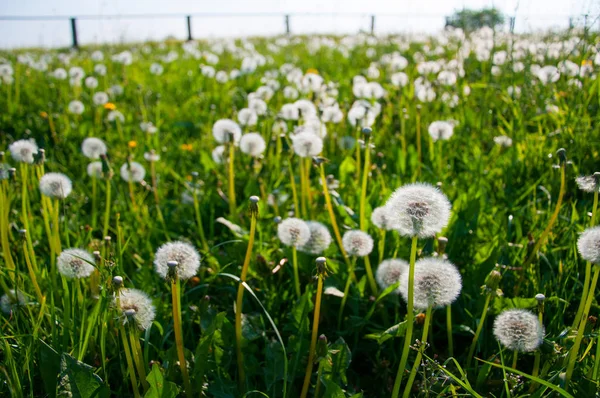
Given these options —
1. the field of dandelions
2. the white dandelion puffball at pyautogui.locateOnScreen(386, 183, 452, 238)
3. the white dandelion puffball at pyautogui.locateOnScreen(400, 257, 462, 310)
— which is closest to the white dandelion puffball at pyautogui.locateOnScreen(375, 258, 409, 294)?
the field of dandelions

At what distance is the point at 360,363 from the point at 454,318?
12.6 inches

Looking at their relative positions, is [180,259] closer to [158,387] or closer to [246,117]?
[158,387]

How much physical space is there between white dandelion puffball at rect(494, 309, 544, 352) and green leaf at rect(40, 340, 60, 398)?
1026mm

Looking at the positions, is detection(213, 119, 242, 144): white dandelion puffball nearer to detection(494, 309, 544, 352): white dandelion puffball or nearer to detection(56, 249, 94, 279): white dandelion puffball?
detection(56, 249, 94, 279): white dandelion puffball

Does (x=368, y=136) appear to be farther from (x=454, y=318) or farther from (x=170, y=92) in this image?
(x=170, y=92)

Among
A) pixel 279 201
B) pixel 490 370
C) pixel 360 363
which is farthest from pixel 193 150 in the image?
pixel 490 370

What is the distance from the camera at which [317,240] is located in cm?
175

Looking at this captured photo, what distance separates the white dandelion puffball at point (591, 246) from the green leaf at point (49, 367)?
120 cm

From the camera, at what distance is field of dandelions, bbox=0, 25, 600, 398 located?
1.27 meters

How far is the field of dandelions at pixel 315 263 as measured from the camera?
1.27 meters

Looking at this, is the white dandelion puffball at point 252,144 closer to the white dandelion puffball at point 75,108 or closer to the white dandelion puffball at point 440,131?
the white dandelion puffball at point 440,131

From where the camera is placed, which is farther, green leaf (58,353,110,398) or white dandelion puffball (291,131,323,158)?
white dandelion puffball (291,131,323,158)

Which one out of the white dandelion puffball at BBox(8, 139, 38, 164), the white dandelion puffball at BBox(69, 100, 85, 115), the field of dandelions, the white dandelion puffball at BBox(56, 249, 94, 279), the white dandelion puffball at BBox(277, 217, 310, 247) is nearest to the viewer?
the field of dandelions

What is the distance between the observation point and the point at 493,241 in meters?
1.92
